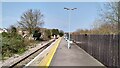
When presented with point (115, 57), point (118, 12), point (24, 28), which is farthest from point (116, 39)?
point (24, 28)

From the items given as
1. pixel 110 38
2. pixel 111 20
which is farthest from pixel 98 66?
pixel 111 20

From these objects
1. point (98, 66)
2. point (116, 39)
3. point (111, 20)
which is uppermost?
point (111, 20)

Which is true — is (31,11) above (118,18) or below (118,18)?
above

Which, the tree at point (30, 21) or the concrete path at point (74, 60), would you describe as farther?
the tree at point (30, 21)

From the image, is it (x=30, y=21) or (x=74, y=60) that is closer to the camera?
(x=74, y=60)

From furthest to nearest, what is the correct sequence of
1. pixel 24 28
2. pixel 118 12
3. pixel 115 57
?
pixel 24 28 < pixel 118 12 < pixel 115 57

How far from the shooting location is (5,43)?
30.4m

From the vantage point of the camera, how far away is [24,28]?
75.1 metres

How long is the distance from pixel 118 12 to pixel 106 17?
2.75 meters

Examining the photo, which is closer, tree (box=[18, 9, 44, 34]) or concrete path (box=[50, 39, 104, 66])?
concrete path (box=[50, 39, 104, 66])

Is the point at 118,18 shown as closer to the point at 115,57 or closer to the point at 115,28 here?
the point at 115,28

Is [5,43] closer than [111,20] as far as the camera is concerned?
No

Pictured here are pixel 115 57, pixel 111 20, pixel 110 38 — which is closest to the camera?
pixel 115 57

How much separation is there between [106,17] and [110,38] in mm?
8003
